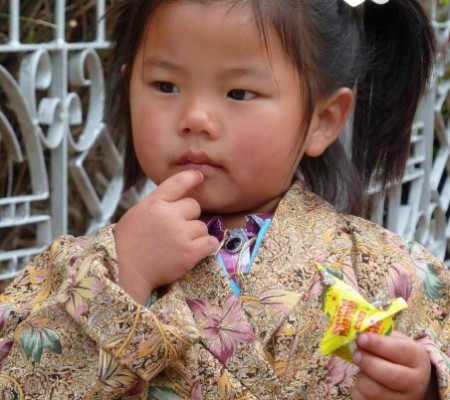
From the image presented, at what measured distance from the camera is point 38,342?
2184 mm

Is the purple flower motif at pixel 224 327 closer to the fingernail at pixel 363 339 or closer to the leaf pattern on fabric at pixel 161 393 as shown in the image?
the leaf pattern on fabric at pixel 161 393

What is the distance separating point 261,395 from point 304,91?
0.57m

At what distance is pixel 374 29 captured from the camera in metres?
2.68

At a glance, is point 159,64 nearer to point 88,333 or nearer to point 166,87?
point 166,87

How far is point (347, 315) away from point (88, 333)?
44cm

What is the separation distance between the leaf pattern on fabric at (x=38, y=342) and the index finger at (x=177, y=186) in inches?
11.7

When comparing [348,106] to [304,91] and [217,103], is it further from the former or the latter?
[217,103]

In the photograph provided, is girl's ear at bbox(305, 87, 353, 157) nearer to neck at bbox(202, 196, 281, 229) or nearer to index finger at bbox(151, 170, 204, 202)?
neck at bbox(202, 196, 281, 229)

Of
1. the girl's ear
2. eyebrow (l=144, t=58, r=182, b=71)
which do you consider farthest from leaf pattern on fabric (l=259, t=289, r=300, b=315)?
eyebrow (l=144, t=58, r=182, b=71)

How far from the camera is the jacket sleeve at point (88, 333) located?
207 cm

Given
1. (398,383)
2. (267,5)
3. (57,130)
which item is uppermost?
(267,5)

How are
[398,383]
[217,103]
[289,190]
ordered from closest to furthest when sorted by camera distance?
[398,383]
[217,103]
[289,190]

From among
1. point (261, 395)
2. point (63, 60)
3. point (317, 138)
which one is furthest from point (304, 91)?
point (63, 60)

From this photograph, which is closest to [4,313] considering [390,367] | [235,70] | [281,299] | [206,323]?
[206,323]
